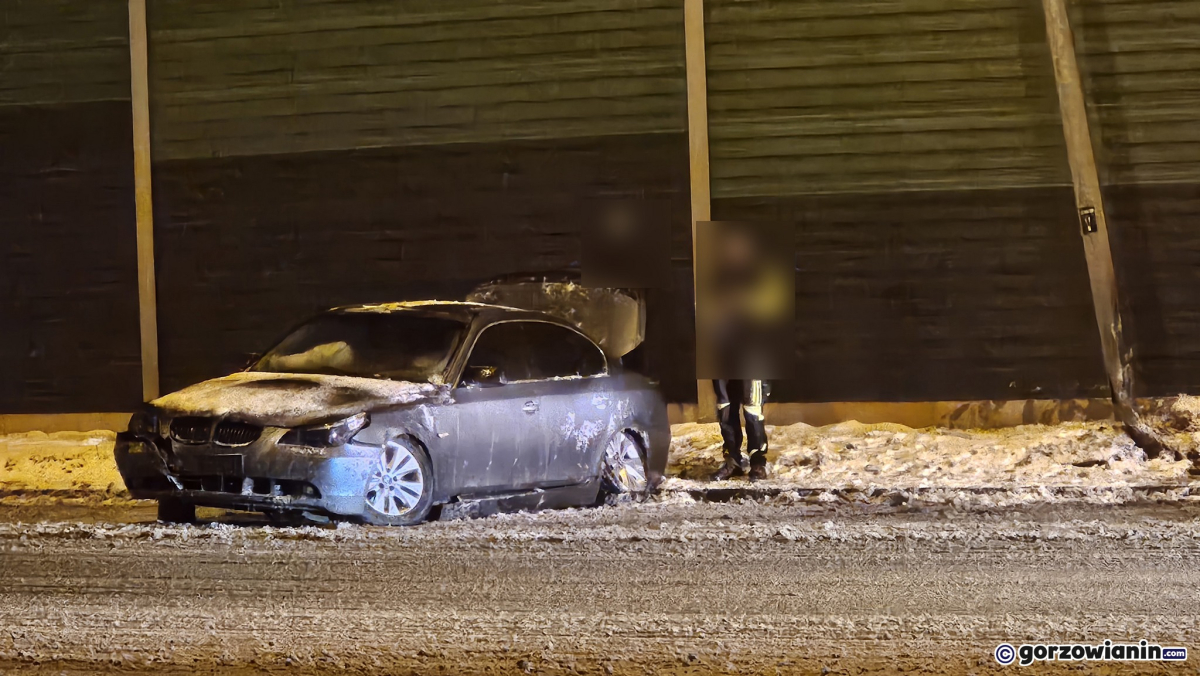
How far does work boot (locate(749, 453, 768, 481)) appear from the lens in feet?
34.2

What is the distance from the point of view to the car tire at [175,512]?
762 centimetres

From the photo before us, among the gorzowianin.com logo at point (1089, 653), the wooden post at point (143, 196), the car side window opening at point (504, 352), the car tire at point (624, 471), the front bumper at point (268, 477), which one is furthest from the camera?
the wooden post at point (143, 196)

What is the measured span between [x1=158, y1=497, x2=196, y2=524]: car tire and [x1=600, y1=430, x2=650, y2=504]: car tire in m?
2.82

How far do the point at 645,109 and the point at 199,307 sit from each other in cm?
549

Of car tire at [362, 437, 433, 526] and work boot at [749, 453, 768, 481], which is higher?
car tire at [362, 437, 433, 526]

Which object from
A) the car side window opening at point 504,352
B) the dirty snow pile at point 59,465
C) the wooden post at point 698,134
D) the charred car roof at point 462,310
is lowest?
the dirty snow pile at point 59,465

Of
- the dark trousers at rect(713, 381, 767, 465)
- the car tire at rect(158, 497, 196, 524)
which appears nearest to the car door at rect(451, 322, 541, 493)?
the car tire at rect(158, 497, 196, 524)

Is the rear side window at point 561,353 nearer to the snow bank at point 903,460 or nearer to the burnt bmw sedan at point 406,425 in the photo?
the burnt bmw sedan at point 406,425

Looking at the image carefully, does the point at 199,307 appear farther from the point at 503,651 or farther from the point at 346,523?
the point at 503,651

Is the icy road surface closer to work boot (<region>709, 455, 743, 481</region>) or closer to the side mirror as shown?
the side mirror

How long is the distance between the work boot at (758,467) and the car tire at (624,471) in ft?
4.43

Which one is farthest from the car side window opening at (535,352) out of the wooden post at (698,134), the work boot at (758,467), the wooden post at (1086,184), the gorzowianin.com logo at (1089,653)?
the wooden post at (1086,184)

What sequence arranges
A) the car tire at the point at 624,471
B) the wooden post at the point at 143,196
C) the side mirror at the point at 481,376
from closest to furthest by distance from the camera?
the side mirror at the point at 481,376
the car tire at the point at 624,471
the wooden post at the point at 143,196

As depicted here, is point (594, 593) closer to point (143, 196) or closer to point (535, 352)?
point (535, 352)
